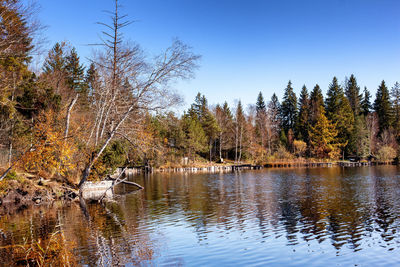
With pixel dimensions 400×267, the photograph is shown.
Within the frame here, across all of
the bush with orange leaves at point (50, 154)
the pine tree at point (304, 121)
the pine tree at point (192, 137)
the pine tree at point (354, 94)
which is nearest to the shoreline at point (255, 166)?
the pine tree at point (192, 137)

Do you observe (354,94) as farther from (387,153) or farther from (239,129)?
(239,129)

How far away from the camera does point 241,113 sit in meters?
59.9

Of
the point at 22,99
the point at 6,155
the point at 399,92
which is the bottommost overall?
the point at 6,155

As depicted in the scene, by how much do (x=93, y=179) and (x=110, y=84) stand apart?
285 inches

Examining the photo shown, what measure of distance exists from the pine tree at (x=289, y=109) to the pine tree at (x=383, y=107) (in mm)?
17084

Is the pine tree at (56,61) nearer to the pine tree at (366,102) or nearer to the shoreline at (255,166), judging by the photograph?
the shoreline at (255,166)

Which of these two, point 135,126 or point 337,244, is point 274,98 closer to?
point 135,126

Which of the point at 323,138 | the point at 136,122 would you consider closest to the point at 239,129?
the point at 323,138

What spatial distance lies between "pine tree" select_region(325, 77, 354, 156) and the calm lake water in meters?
46.6

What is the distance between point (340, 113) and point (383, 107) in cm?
1089

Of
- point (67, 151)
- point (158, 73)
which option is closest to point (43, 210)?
point (67, 151)

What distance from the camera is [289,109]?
243 feet

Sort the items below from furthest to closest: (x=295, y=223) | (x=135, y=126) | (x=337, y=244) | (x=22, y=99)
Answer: (x=22, y=99), (x=135, y=126), (x=295, y=223), (x=337, y=244)

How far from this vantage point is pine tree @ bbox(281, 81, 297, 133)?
73.3 meters
